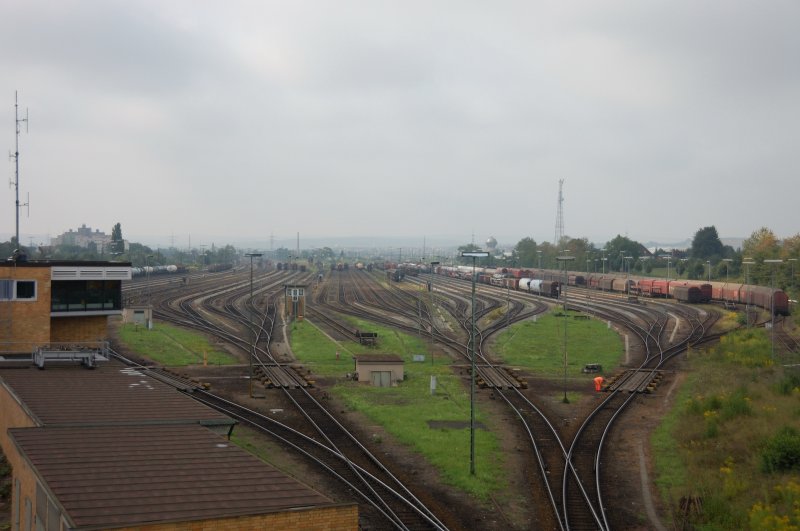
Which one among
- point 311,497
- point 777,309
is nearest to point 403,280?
point 777,309

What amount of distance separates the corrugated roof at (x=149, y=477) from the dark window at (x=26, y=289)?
19.0 meters

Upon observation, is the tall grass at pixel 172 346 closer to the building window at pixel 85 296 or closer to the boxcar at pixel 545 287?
the building window at pixel 85 296

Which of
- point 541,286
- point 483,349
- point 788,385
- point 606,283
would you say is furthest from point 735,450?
point 606,283

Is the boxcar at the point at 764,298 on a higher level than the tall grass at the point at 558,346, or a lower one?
higher

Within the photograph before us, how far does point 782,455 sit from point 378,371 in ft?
69.9

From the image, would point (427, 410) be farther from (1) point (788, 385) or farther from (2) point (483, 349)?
(2) point (483, 349)

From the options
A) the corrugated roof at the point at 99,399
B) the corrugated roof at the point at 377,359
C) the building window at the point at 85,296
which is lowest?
the corrugated roof at the point at 377,359

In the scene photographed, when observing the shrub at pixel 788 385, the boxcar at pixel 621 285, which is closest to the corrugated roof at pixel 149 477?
the shrub at pixel 788 385

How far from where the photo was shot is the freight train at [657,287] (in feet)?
231

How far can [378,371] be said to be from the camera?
39.4m

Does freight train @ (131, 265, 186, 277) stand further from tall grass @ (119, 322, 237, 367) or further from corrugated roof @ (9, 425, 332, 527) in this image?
corrugated roof @ (9, 425, 332, 527)

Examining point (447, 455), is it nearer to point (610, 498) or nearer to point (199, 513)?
point (610, 498)

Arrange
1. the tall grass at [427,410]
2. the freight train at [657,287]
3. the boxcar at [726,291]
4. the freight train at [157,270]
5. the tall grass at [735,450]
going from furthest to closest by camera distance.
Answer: the freight train at [157,270] → the boxcar at [726,291] → the freight train at [657,287] → the tall grass at [427,410] → the tall grass at [735,450]

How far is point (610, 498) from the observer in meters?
21.7
